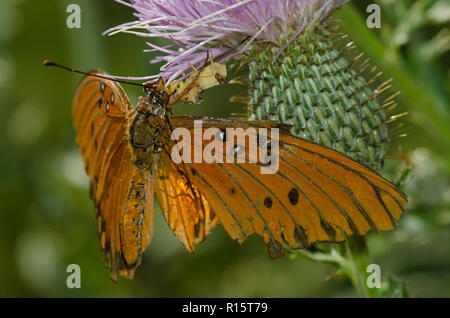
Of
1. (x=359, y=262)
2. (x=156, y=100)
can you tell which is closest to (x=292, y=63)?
(x=156, y=100)

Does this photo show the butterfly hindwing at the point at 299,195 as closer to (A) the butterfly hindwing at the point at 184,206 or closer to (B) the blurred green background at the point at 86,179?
(A) the butterfly hindwing at the point at 184,206

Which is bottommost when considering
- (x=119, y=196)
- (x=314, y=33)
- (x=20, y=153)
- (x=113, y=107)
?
(x=119, y=196)

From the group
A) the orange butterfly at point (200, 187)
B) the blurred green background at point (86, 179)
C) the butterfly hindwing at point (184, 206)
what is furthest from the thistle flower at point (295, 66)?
the blurred green background at point (86, 179)

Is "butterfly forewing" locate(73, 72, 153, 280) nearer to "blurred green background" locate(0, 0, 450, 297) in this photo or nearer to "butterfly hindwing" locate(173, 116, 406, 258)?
"butterfly hindwing" locate(173, 116, 406, 258)

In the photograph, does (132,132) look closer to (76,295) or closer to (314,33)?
(314,33)

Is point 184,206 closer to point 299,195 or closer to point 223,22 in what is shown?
point 299,195

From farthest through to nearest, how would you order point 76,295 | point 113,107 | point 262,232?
point 76,295 → point 113,107 → point 262,232
